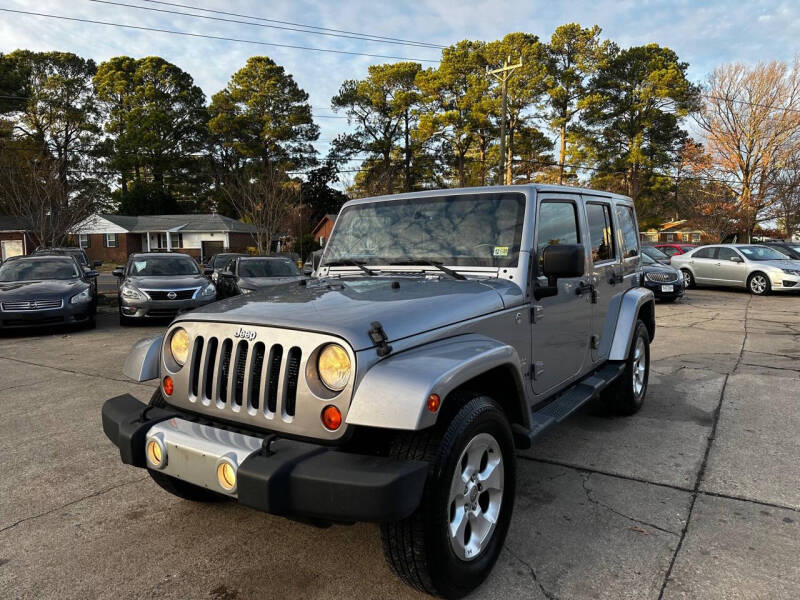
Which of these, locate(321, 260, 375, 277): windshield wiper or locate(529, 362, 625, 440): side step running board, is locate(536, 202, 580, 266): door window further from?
locate(321, 260, 375, 277): windshield wiper

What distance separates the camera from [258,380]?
2439 millimetres

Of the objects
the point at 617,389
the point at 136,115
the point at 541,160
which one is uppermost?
the point at 136,115

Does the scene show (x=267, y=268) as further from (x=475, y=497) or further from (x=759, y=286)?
(x=759, y=286)

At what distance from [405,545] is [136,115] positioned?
191 ft

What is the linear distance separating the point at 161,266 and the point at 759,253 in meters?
17.3

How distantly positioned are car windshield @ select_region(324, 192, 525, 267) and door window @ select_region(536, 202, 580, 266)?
0.62ft

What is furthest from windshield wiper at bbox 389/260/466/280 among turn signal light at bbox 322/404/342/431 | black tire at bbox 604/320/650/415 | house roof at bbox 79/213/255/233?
house roof at bbox 79/213/255/233

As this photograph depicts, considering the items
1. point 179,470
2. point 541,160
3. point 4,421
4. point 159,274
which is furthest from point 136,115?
point 179,470

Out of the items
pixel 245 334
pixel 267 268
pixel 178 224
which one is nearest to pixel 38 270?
pixel 267 268

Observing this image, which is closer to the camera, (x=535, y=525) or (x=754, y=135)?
(x=535, y=525)

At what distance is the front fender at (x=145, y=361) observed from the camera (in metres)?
2.97

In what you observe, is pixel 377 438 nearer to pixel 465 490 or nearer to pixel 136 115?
pixel 465 490

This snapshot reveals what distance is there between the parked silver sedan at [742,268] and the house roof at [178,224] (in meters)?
36.3

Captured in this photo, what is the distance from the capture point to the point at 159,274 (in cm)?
1209
